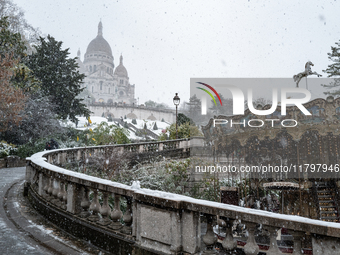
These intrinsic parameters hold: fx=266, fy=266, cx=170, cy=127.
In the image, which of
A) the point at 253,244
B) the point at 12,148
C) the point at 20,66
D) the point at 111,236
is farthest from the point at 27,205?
the point at 20,66

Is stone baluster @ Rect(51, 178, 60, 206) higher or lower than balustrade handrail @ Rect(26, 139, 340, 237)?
lower

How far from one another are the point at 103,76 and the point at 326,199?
115 metres

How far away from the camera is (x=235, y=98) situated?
11.0 meters

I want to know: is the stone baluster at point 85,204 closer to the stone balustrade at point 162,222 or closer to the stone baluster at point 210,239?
the stone balustrade at point 162,222

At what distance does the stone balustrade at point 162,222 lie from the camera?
2434 millimetres

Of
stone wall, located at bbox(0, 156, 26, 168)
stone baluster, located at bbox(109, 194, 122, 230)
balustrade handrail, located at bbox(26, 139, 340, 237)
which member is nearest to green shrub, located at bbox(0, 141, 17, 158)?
stone wall, located at bbox(0, 156, 26, 168)

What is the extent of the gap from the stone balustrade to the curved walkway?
0.61 feet

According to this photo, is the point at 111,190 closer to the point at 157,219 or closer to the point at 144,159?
the point at 157,219

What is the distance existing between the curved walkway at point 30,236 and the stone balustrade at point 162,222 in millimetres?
185

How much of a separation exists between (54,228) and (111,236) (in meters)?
1.65

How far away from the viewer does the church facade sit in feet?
384

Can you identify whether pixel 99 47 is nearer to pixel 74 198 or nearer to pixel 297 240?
pixel 74 198


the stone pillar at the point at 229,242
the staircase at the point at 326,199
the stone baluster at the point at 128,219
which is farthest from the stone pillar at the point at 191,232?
the staircase at the point at 326,199

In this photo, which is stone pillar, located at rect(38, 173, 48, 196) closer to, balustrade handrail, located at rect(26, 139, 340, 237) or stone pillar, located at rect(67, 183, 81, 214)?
stone pillar, located at rect(67, 183, 81, 214)
